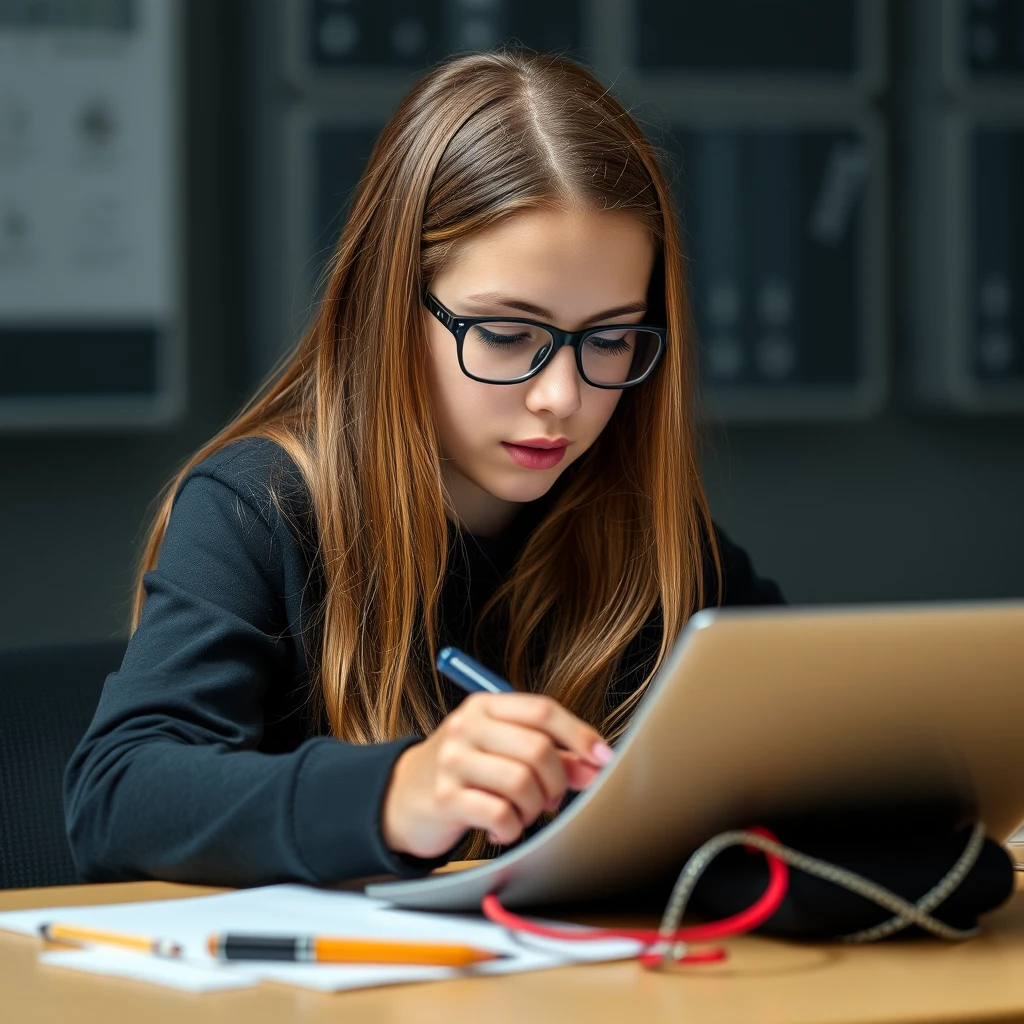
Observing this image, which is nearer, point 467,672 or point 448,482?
point 467,672

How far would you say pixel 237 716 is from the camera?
0.93 m

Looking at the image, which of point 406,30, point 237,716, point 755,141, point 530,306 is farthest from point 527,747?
point 755,141

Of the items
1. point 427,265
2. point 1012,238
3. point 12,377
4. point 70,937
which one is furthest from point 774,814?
point 1012,238

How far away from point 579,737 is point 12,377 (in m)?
1.28

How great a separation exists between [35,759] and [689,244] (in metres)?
1.25

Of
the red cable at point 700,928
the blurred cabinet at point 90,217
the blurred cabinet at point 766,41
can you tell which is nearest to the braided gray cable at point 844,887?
the red cable at point 700,928

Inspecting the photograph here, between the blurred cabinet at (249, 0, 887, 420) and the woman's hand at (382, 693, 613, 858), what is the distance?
1346 millimetres

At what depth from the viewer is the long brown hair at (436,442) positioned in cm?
107

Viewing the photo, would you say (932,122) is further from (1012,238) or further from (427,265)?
(427,265)

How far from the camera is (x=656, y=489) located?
120 cm

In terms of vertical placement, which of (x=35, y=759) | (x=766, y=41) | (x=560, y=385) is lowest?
(x=35, y=759)

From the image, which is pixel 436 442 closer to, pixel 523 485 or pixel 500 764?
pixel 523 485

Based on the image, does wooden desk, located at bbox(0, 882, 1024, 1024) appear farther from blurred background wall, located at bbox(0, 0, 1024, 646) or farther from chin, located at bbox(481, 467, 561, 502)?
blurred background wall, located at bbox(0, 0, 1024, 646)

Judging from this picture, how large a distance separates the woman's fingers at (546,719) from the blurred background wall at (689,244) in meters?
1.24
